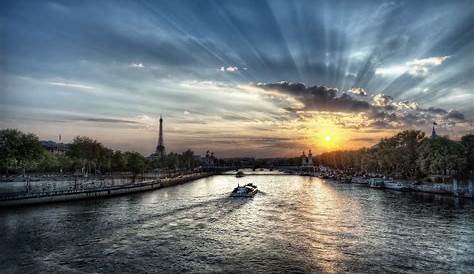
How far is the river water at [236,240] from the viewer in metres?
37.4

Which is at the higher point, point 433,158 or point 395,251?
point 433,158

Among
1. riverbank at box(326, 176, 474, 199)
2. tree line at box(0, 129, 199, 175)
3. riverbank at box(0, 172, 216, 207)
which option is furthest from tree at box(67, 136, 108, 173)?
riverbank at box(326, 176, 474, 199)

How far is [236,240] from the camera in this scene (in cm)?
4938

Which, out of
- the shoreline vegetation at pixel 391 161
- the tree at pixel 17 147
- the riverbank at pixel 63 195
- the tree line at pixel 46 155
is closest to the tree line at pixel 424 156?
the shoreline vegetation at pixel 391 161

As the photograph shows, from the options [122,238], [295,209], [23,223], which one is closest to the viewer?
[122,238]

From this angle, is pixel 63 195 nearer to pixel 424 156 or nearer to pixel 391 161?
pixel 424 156

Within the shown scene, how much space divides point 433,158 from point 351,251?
303 ft

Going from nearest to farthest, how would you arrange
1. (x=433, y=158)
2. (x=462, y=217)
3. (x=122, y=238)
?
(x=122, y=238)
(x=462, y=217)
(x=433, y=158)

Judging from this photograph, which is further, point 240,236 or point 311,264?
point 240,236

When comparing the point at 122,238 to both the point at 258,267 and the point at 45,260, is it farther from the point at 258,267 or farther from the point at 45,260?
the point at 258,267

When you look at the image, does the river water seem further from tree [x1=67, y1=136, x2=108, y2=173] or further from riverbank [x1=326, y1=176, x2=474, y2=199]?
tree [x1=67, y1=136, x2=108, y2=173]

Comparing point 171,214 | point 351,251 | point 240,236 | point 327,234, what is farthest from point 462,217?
point 171,214

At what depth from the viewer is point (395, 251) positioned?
42.8 m

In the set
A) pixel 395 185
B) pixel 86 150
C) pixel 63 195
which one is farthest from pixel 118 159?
pixel 395 185
